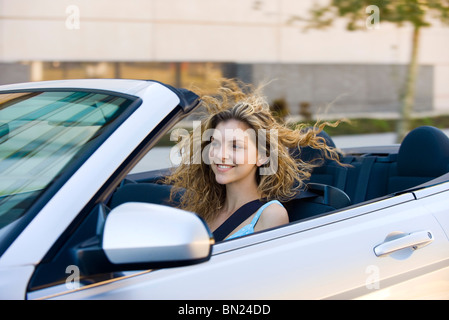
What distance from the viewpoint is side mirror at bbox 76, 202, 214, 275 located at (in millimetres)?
1383

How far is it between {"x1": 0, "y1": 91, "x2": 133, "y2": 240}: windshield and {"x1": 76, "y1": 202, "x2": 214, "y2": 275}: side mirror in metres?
0.28

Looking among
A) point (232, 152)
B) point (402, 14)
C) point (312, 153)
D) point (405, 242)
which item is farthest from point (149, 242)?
point (402, 14)

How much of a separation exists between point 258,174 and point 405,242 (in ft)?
2.61

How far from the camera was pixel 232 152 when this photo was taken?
2.38 m

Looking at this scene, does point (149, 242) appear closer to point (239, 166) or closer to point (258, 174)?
point (239, 166)

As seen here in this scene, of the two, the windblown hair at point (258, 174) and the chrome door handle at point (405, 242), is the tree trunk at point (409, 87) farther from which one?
the chrome door handle at point (405, 242)

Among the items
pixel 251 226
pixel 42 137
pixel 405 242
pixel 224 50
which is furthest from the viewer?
pixel 224 50

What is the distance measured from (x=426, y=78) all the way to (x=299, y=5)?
17.2 ft

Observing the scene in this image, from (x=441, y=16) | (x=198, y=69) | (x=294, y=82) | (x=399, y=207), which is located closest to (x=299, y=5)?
(x=294, y=82)

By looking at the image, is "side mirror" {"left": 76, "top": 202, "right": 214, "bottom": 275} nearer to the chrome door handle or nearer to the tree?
the chrome door handle

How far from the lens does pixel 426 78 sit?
17.8m

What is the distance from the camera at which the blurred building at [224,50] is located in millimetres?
12438

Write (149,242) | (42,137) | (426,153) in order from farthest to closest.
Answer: (426,153) → (42,137) → (149,242)
